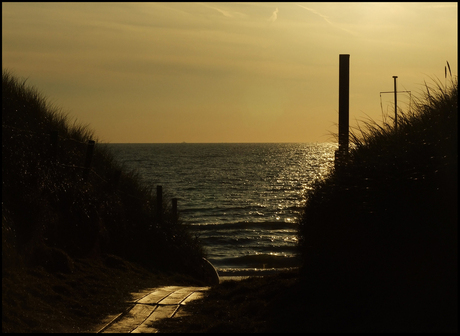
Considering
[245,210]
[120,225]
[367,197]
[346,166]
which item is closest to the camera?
[367,197]

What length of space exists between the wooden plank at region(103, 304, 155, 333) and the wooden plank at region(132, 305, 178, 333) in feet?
0.25

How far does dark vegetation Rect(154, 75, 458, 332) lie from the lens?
5738mm

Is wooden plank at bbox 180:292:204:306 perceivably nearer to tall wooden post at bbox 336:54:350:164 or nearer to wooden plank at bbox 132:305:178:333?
wooden plank at bbox 132:305:178:333

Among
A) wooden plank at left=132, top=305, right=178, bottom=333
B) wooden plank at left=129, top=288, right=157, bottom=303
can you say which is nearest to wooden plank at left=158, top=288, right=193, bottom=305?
wooden plank at left=132, top=305, right=178, bottom=333

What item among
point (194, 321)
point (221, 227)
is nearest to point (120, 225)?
point (194, 321)

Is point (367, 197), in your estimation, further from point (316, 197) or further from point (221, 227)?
point (221, 227)

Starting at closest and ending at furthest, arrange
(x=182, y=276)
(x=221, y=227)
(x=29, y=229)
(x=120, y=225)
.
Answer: (x=29, y=229), (x=120, y=225), (x=182, y=276), (x=221, y=227)

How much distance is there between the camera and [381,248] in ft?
20.9

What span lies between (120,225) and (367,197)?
8.29 metres

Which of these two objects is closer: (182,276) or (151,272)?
(151,272)

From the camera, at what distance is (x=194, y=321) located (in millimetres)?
7238

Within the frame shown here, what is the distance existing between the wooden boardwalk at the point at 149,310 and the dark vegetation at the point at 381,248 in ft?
1.07

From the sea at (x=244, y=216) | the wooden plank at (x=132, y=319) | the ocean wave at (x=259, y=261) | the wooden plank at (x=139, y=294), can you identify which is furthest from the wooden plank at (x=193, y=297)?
the ocean wave at (x=259, y=261)

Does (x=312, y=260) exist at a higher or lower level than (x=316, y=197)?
lower
